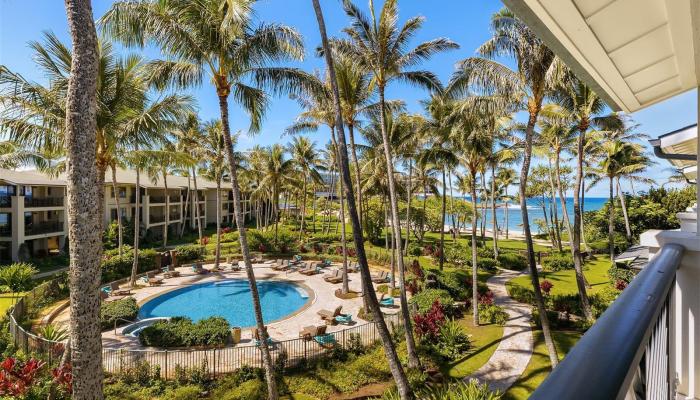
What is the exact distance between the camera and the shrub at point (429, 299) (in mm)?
15741

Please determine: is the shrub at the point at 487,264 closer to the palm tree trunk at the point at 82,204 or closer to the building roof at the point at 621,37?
the palm tree trunk at the point at 82,204

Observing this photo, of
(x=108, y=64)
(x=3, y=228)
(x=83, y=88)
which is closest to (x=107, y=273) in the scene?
(x=3, y=228)

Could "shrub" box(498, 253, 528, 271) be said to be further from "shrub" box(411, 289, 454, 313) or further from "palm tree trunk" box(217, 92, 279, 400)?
"palm tree trunk" box(217, 92, 279, 400)

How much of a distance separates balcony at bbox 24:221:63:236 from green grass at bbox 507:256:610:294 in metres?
37.1

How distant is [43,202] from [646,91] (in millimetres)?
39884

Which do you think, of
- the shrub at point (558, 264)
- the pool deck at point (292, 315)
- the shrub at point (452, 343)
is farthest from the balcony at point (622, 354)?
the shrub at point (558, 264)

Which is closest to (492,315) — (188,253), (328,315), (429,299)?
(429,299)

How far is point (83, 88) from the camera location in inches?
217

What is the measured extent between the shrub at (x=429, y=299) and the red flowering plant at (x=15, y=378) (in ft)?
44.3

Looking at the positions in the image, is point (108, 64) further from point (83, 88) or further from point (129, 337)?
point (129, 337)

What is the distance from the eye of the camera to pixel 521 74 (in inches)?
439

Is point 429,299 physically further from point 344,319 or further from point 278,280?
point 278,280

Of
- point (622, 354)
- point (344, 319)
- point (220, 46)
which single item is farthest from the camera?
point (344, 319)

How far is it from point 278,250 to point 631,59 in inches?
1311
